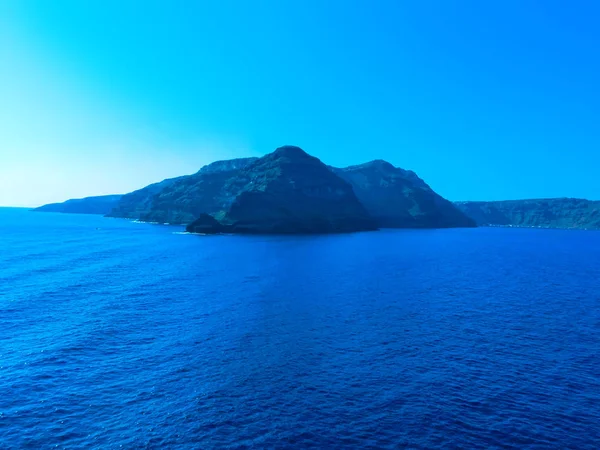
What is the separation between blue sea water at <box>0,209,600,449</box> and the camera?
98.0 ft

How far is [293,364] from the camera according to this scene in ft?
139

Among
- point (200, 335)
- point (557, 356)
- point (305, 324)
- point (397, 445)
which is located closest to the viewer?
point (397, 445)

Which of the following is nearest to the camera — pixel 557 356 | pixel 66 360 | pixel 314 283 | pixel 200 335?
pixel 66 360

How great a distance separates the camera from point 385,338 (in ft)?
167

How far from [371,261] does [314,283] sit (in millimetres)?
41599

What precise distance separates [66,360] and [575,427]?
157 feet

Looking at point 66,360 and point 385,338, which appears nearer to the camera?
point 66,360

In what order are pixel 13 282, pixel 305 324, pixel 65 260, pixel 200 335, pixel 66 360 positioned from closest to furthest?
pixel 66 360, pixel 200 335, pixel 305 324, pixel 13 282, pixel 65 260

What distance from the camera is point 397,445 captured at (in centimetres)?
2828

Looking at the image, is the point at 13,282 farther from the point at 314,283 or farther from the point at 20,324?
the point at 314,283

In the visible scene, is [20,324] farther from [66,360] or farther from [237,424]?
[237,424]

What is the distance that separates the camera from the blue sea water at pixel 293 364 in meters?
29.9

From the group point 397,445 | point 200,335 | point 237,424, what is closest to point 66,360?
point 200,335

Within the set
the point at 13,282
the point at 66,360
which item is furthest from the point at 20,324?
the point at 13,282
